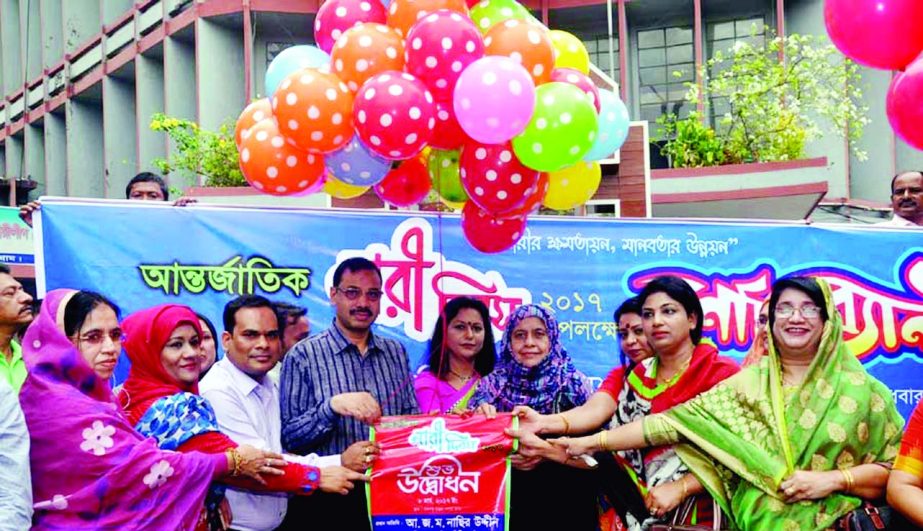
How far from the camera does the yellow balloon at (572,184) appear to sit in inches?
184

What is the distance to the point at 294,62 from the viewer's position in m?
4.38

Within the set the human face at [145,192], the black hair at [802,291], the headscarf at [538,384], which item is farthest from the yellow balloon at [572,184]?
the human face at [145,192]

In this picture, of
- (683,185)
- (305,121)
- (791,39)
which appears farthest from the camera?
(791,39)

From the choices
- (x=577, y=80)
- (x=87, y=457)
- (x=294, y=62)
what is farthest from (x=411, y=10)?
(x=87, y=457)

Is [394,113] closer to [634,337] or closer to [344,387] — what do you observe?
[344,387]

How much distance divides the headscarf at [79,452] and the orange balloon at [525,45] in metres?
1.87

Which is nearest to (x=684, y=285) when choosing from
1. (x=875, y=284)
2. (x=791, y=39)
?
(x=875, y=284)

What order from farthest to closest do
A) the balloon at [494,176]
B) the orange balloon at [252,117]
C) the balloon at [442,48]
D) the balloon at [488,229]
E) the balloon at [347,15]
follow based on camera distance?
1. the balloon at [488,229]
2. the orange balloon at [252,117]
3. the balloon at [347,15]
4. the balloon at [494,176]
5. the balloon at [442,48]

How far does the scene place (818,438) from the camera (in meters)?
3.54

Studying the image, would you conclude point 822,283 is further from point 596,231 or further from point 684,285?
point 596,231

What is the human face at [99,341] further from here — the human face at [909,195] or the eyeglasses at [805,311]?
the human face at [909,195]

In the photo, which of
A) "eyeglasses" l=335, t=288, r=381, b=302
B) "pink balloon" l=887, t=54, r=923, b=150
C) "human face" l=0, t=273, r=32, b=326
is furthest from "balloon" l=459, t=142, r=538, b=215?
"human face" l=0, t=273, r=32, b=326

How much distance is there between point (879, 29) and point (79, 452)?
282cm

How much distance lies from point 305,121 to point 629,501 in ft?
6.16
